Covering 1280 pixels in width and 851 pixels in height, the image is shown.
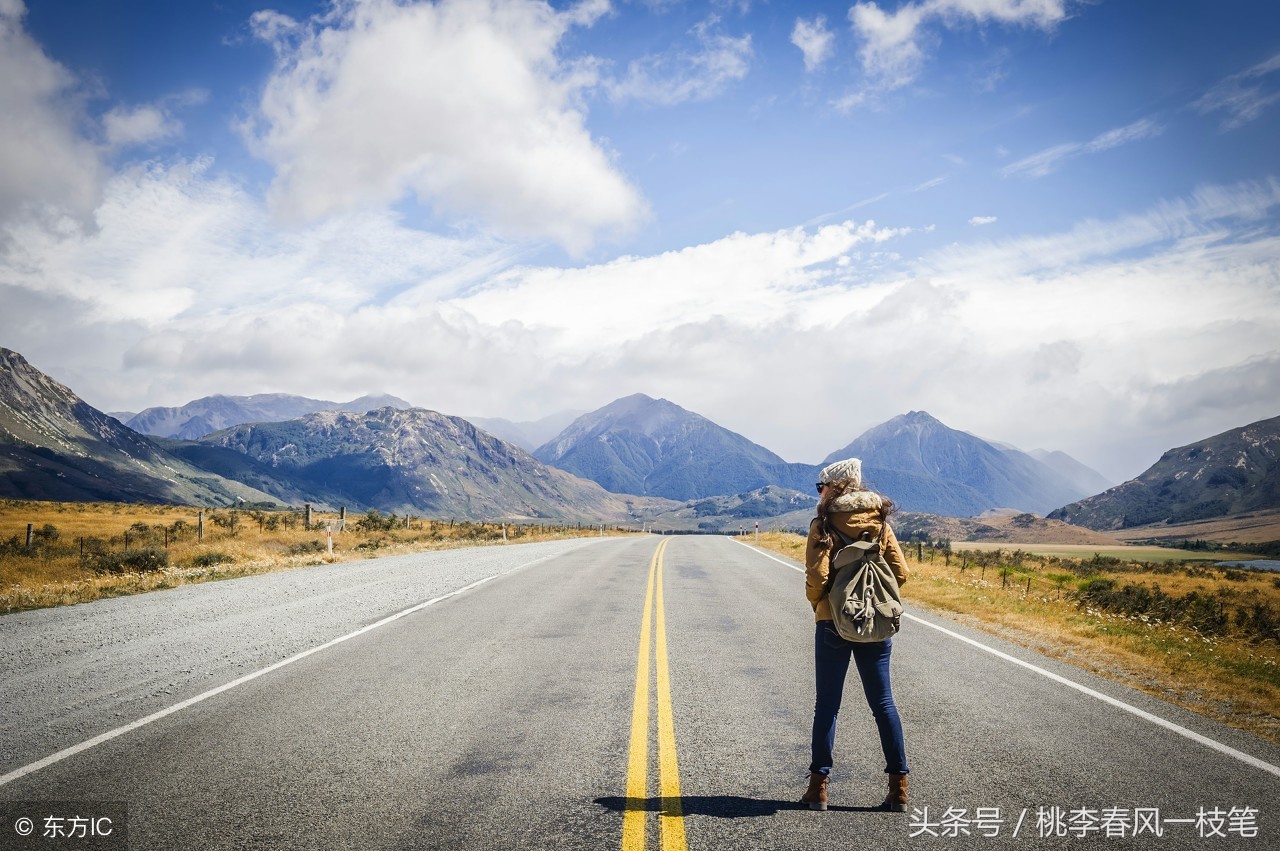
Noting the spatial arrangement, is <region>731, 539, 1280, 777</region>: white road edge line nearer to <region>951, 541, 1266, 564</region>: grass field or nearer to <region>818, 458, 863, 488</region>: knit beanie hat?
<region>818, 458, 863, 488</region>: knit beanie hat

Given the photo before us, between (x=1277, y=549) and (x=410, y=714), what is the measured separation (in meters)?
147

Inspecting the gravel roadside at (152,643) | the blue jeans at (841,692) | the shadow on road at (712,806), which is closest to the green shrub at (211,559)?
the gravel roadside at (152,643)

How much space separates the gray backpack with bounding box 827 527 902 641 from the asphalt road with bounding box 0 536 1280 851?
1158 millimetres

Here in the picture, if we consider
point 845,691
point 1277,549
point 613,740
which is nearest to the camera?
point 613,740

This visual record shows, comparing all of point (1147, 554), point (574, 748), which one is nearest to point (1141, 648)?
point (574, 748)

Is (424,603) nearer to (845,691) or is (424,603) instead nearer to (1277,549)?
(845,691)

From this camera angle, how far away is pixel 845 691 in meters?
7.22

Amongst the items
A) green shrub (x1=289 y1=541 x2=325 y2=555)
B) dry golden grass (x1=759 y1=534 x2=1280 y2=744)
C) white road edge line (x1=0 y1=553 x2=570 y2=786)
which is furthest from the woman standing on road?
green shrub (x1=289 y1=541 x2=325 y2=555)

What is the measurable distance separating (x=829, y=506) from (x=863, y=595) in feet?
2.06

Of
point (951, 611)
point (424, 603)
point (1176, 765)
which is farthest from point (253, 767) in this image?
point (951, 611)

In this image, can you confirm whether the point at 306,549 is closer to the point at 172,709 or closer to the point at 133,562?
the point at 133,562

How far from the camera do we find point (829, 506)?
15.4 feet

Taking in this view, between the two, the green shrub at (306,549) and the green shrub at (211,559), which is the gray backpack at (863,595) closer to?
the green shrub at (211,559)

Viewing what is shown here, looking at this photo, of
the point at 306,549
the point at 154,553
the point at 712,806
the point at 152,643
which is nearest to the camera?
the point at 712,806
